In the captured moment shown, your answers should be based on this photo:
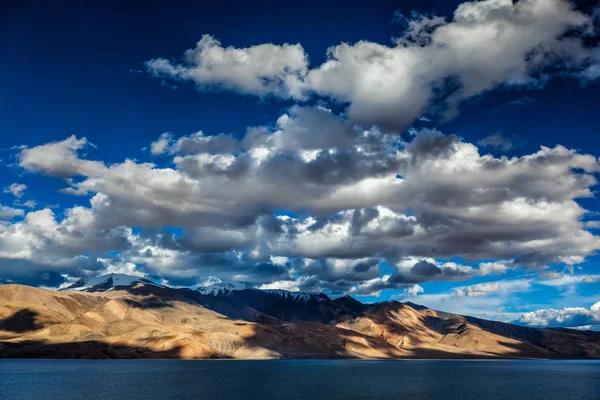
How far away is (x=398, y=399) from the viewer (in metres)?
122

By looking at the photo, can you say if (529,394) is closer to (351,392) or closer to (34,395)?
(351,392)

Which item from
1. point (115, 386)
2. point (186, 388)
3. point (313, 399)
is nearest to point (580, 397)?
point (313, 399)

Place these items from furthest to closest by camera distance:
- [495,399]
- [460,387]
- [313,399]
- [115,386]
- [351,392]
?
[460,387]
[115,386]
[351,392]
[495,399]
[313,399]

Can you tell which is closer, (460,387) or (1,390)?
(1,390)

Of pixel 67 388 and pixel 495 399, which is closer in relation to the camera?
pixel 495 399

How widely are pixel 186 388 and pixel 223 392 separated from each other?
1443 cm

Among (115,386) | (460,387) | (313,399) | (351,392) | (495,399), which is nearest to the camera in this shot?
(313,399)

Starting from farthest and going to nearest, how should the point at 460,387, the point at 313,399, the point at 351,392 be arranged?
the point at 460,387, the point at 351,392, the point at 313,399

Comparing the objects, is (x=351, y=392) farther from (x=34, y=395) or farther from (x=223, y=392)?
(x=34, y=395)

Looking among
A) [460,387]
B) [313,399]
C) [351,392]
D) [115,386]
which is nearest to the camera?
[313,399]

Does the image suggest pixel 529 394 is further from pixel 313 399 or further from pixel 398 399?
pixel 313 399

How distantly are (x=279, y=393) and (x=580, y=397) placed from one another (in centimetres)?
7622

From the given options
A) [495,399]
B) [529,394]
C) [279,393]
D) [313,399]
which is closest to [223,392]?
[279,393]

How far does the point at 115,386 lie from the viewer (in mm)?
143875
